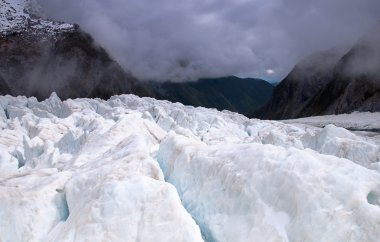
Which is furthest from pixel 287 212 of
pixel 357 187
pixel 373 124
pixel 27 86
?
pixel 27 86

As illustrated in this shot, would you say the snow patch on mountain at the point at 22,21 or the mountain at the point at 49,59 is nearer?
the mountain at the point at 49,59

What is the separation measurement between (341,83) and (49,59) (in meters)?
Result: 105

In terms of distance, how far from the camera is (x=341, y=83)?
144 m

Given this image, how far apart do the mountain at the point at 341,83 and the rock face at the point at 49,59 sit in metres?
73.9

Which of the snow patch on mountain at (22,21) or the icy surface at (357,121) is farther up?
the snow patch on mountain at (22,21)

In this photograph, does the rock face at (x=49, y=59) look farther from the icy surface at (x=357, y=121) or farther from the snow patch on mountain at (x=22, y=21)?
the icy surface at (x=357, y=121)

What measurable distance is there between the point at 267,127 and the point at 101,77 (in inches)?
4952

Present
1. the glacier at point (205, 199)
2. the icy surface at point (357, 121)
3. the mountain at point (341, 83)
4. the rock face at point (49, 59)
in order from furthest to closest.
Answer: the rock face at point (49, 59), the mountain at point (341, 83), the icy surface at point (357, 121), the glacier at point (205, 199)

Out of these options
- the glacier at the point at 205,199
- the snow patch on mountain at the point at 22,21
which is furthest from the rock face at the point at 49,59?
the glacier at the point at 205,199

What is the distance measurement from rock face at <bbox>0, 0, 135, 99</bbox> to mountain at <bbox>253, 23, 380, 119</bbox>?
73923 millimetres

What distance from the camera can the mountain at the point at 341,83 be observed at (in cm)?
12862

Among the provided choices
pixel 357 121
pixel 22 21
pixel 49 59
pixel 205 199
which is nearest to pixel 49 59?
pixel 49 59

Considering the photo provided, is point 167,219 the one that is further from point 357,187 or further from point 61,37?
point 61,37

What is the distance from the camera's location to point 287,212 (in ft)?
30.2
